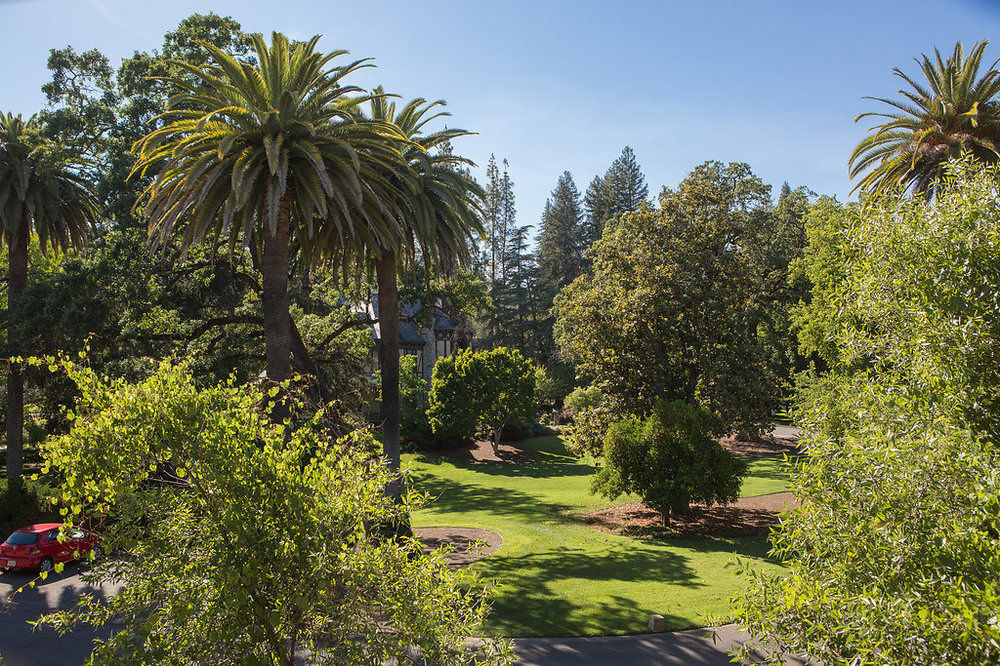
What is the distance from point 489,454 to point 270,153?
33.7 meters

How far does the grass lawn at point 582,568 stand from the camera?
1262 centimetres

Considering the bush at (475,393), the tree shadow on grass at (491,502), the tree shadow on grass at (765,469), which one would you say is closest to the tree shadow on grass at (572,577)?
the tree shadow on grass at (491,502)

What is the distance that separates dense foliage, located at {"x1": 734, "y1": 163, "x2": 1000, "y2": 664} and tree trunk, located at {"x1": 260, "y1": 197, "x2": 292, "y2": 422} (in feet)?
37.8

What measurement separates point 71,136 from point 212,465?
34496mm

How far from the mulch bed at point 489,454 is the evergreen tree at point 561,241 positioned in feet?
105

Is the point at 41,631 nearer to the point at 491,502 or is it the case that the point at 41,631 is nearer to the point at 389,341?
the point at 389,341

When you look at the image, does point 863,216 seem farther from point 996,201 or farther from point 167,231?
point 167,231

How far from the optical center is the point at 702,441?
1964cm

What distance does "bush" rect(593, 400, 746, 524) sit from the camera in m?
19.4

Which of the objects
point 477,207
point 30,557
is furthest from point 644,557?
point 30,557

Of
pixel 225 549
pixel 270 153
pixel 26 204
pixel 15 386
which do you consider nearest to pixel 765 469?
pixel 270 153

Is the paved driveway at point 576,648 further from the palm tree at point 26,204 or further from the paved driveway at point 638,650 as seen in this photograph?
the palm tree at point 26,204

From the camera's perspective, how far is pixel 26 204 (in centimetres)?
2409

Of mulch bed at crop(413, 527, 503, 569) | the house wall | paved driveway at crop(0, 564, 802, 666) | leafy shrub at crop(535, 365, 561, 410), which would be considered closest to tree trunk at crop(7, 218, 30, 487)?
paved driveway at crop(0, 564, 802, 666)
